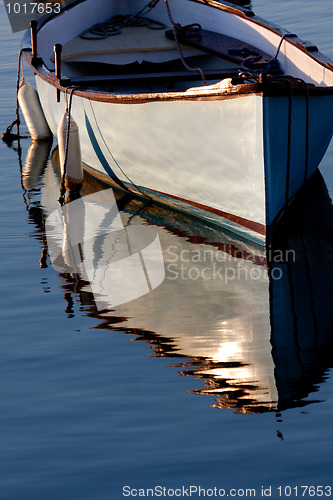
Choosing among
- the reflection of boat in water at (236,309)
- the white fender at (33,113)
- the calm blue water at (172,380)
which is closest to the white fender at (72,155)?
the reflection of boat in water at (236,309)

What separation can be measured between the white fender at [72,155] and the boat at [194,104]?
170 millimetres

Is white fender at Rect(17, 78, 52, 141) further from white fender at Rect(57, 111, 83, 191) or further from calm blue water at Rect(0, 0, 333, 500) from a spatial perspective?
calm blue water at Rect(0, 0, 333, 500)

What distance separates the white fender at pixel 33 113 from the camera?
10.7 metres

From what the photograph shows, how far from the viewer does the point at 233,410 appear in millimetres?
4660

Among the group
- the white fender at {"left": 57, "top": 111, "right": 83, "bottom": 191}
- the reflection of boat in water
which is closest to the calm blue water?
the reflection of boat in water

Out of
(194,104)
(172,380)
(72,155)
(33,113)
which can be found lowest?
(33,113)

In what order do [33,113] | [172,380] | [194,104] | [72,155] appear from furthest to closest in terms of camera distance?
[33,113], [72,155], [194,104], [172,380]

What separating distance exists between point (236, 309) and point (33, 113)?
5.59 metres

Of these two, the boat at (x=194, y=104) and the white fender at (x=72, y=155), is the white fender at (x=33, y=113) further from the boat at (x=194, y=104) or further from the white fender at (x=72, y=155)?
the white fender at (x=72, y=155)

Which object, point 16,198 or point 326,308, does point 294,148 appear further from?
point 16,198

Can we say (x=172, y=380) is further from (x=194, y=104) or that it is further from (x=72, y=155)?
(x=72, y=155)

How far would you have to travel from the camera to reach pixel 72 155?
8617 mm

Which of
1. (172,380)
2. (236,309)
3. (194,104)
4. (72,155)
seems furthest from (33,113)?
(172,380)

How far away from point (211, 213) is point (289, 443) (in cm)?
349
